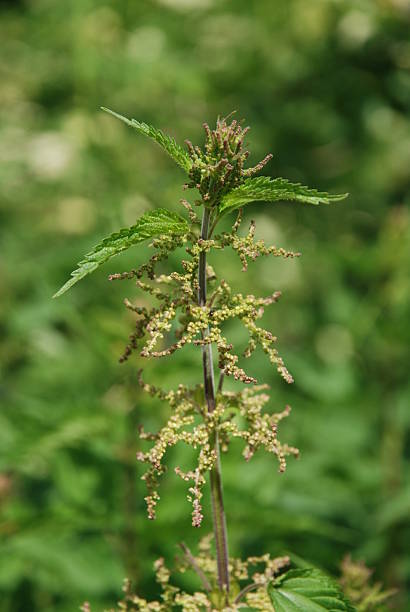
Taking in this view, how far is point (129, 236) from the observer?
894 mm

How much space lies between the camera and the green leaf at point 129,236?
853mm

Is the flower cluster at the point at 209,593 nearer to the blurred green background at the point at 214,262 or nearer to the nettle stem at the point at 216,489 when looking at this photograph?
the nettle stem at the point at 216,489

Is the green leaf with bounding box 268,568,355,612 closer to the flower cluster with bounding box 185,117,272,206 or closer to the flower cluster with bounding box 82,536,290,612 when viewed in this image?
the flower cluster with bounding box 82,536,290,612

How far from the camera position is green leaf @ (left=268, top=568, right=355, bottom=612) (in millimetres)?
976

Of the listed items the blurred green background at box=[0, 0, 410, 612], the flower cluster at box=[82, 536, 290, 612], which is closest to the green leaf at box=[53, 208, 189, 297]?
the flower cluster at box=[82, 536, 290, 612]

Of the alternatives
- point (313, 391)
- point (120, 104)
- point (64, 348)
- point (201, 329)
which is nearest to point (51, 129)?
point (120, 104)

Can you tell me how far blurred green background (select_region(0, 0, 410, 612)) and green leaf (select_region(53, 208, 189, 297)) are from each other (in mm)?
945

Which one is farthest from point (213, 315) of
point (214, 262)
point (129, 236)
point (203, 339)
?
point (214, 262)

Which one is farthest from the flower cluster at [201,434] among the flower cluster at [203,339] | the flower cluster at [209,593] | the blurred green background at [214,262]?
the blurred green background at [214,262]

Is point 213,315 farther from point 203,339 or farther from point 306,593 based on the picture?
point 306,593

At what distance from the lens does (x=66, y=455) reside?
195 cm

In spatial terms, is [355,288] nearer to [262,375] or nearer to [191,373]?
[262,375]

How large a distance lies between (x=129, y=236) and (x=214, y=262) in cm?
250

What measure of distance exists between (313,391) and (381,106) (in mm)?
2029
